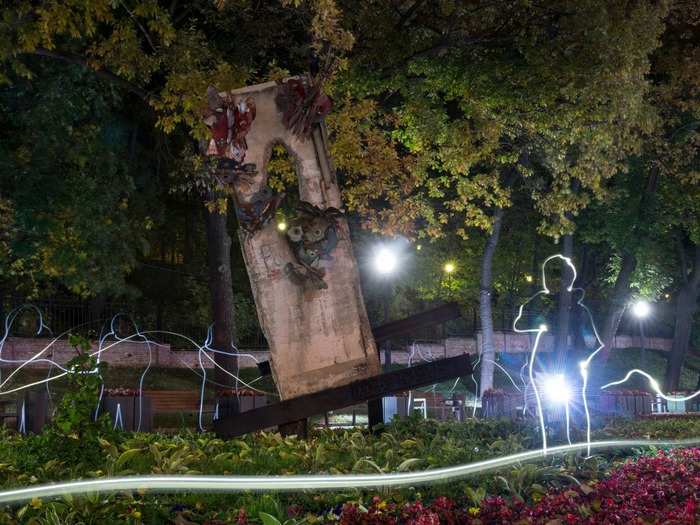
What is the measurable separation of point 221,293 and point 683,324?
23875 millimetres

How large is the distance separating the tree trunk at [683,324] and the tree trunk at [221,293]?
73.5ft

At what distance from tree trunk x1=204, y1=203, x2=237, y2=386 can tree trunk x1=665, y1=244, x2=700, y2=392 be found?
22.4 meters

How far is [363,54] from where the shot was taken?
2012cm

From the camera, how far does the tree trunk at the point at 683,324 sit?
133 feet

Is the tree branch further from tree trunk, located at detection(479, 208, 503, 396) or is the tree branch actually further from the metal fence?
tree trunk, located at detection(479, 208, 503, 396)

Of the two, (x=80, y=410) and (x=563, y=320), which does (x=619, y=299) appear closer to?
(x=563, y=320)

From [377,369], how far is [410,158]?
44.2 feet

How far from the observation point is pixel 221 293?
24906mm

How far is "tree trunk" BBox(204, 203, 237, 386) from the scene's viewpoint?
2480 centimetres

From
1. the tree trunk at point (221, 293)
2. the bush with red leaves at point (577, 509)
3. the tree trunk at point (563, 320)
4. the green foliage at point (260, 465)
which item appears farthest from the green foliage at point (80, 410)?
the tree trunk at point (563, 320)

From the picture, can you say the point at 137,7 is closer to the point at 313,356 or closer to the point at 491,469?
the point at 313,356

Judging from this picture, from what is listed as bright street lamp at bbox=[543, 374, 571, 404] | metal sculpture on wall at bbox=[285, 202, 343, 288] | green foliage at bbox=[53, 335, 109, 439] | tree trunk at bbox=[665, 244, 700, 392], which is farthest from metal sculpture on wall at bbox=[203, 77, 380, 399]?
tree trunk at bbox=[665, 244, 700, 392]

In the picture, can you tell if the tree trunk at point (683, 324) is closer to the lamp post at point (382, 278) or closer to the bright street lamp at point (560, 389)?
the lamp post at point (382, 278)

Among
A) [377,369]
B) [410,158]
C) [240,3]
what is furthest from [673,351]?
[377,369]
